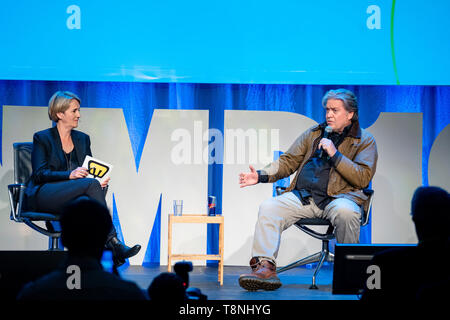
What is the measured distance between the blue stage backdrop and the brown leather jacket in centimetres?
93

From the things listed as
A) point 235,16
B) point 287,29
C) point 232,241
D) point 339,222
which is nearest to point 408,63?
point 287,29

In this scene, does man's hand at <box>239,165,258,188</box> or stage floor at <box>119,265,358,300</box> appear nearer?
stage floor at <box>119,265,358,300</box>

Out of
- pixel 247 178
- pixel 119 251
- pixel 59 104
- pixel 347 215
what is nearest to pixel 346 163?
pixel 347 215

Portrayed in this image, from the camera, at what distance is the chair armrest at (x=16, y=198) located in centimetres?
359

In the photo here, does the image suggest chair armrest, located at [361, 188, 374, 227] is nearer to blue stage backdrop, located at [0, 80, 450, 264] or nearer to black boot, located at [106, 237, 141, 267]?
blue stage backdrop, located at [0, 80, 450, 264]

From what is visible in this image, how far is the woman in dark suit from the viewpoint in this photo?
3.50 meters

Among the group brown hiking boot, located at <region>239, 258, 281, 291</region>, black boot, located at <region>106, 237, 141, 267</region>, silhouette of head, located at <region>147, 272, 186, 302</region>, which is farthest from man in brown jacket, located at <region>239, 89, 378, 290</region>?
silhouette of head, located at <region>147, 272, 186, 302</region>

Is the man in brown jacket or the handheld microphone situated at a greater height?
the handheld microphone

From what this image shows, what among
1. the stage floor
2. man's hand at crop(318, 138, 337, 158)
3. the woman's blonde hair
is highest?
the woman's blonde hair

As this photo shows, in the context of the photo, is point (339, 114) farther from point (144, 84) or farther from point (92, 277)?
point (92, 277)

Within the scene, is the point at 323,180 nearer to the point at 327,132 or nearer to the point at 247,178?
the point at 327,132

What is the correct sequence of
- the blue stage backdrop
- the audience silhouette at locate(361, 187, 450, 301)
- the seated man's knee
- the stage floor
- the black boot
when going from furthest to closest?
1. the blue stage backdrop
2. the black boot
3. the seated man's knee
4. the stage floor
5. the audience silhouette at locate(361, 187, 450, 301)

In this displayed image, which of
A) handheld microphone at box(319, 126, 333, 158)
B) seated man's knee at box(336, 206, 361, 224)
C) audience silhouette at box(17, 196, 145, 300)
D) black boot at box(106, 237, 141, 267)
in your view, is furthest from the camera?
handheld microphone at box(319, 126, 333, 158)

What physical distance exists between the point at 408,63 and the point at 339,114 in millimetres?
1167
